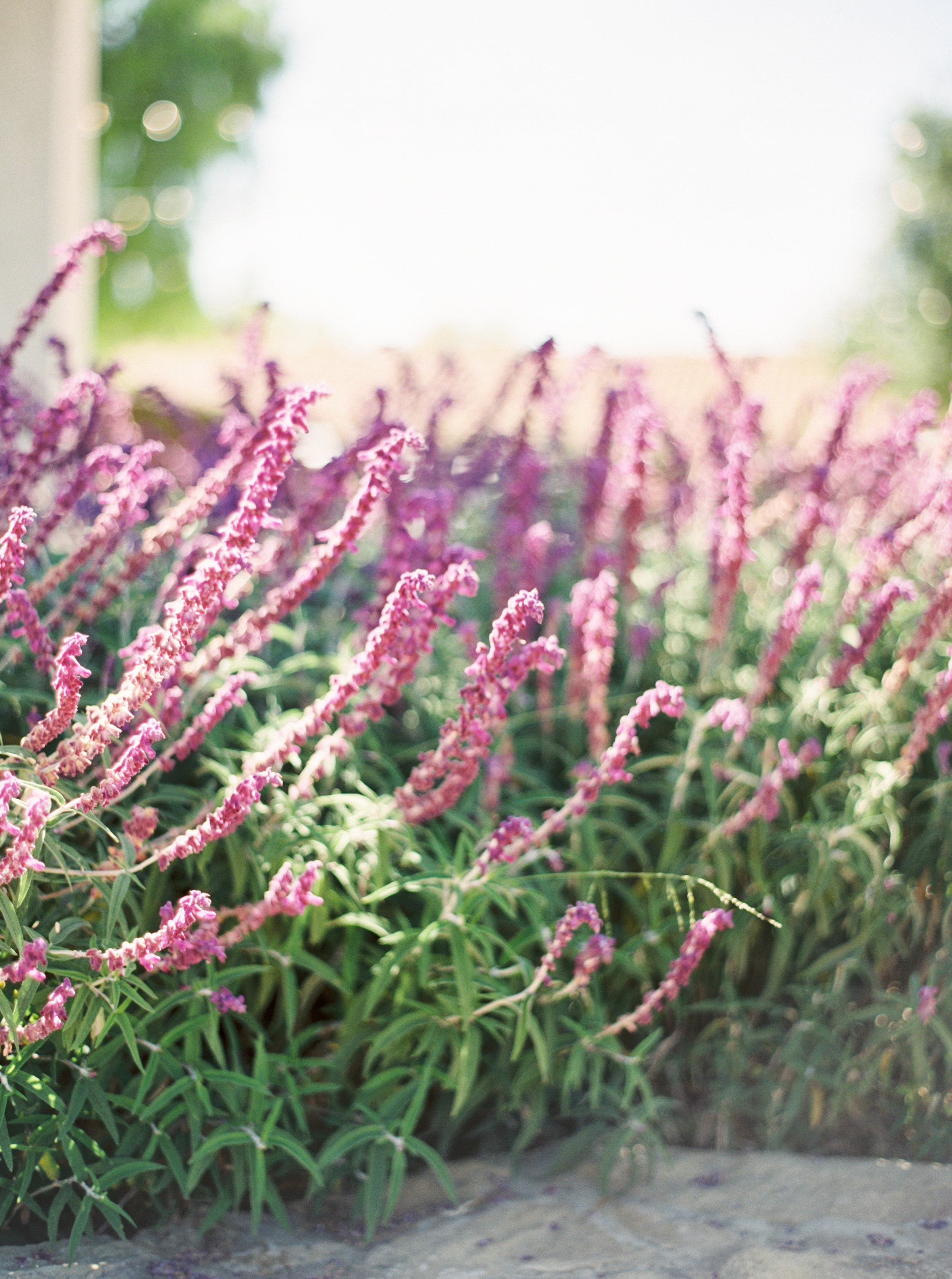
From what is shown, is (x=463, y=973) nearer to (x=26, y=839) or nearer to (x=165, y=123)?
(x=26, y=839)

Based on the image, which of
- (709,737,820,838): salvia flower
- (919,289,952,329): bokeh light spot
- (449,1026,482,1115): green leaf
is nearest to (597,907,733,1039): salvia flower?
(449,1026,482,1115): green leaf

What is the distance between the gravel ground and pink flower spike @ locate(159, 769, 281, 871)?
2.75 feet

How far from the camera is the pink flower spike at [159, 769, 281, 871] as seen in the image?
5.89ft

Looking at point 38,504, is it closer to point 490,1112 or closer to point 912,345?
point 490,1112

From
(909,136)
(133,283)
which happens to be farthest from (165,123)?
(909,136)

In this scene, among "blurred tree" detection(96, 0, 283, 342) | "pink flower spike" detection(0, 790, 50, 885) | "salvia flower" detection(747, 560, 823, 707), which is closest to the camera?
"pink flower spike" detection(0, 790, 50, 885)

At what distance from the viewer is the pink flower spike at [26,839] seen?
63.5 inches

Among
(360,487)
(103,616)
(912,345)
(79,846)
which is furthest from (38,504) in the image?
(912,345)

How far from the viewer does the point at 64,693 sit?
174 centimetres

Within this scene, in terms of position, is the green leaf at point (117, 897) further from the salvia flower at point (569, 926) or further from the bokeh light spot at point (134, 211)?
the bokeh light spot at point (134, 211)

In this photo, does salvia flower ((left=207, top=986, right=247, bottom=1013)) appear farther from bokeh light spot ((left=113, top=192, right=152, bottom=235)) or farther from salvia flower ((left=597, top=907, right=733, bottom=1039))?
bokeh light spot ((left=113, top=192, right=152, bottom=235))

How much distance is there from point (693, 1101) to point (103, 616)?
1.98m

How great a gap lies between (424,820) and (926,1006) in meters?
1.20

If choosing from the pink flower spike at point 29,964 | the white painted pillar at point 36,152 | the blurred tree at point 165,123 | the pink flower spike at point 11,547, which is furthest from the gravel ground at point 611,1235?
the blurred tree at point 165,123
